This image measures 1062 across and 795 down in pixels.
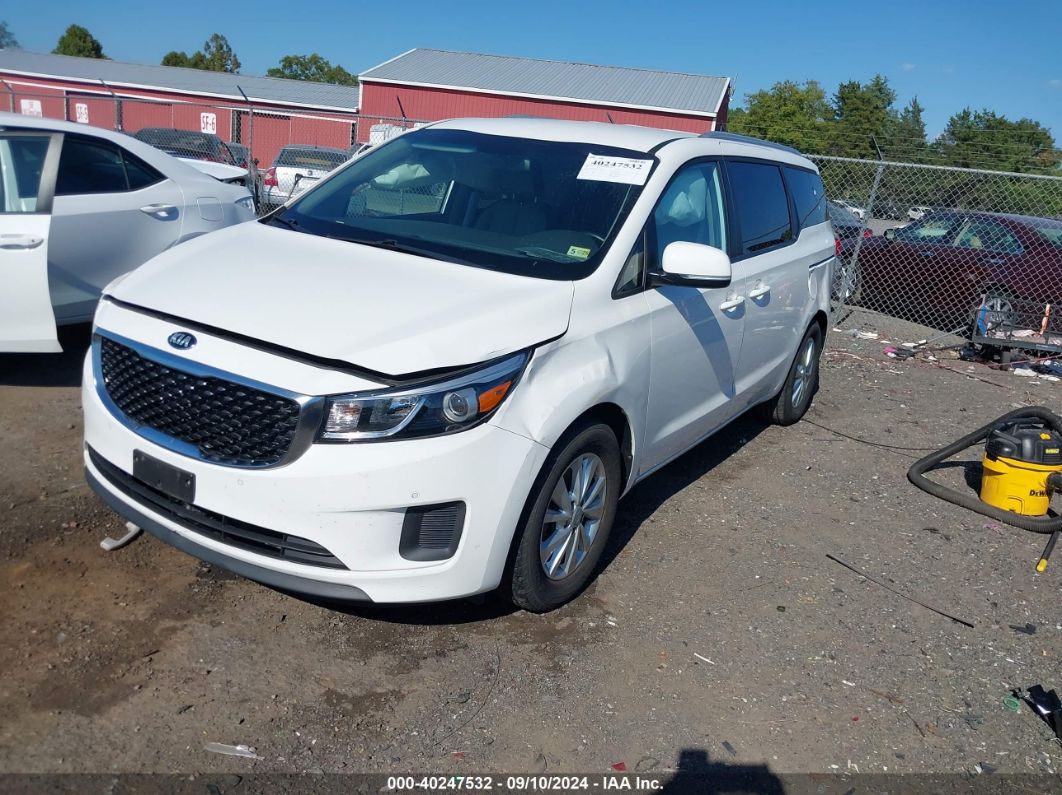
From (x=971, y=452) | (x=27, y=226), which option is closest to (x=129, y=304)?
(x=27, y=226)

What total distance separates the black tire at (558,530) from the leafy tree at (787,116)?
51.1m

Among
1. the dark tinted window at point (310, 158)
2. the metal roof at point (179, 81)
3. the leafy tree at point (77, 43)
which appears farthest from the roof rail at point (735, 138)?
the leafy tree at point (77, 43)

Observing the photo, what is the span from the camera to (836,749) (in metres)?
3.18

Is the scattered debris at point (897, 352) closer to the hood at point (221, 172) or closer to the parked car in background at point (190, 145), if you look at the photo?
the hood at point (221, 172)

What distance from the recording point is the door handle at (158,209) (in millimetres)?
6270

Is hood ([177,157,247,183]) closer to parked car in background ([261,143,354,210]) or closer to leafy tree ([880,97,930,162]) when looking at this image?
parked car in background ([261,143,354,210])

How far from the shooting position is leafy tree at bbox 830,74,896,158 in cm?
5375

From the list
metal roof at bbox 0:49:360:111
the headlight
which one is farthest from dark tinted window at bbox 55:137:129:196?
metal roof at bbox 0:49:360:111

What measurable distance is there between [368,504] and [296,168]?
15792 mm

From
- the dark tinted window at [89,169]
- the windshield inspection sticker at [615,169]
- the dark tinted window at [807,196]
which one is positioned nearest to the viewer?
the windshield inspection sticker at [615,169]

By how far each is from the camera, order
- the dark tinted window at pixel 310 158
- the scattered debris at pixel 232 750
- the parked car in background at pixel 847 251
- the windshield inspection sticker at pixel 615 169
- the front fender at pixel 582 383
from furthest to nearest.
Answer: the dark tinted window at pixel 310 158 → the parked car in background at pixel 847 251 → the windshield inspection sticker at pixel 615 169 → the front fender at pixel 582 383 → the scattered debris at pixel 232 750

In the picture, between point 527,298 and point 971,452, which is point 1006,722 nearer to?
point 527,298

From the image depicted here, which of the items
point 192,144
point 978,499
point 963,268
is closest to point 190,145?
point 192,144

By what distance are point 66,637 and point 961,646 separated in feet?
11.6
